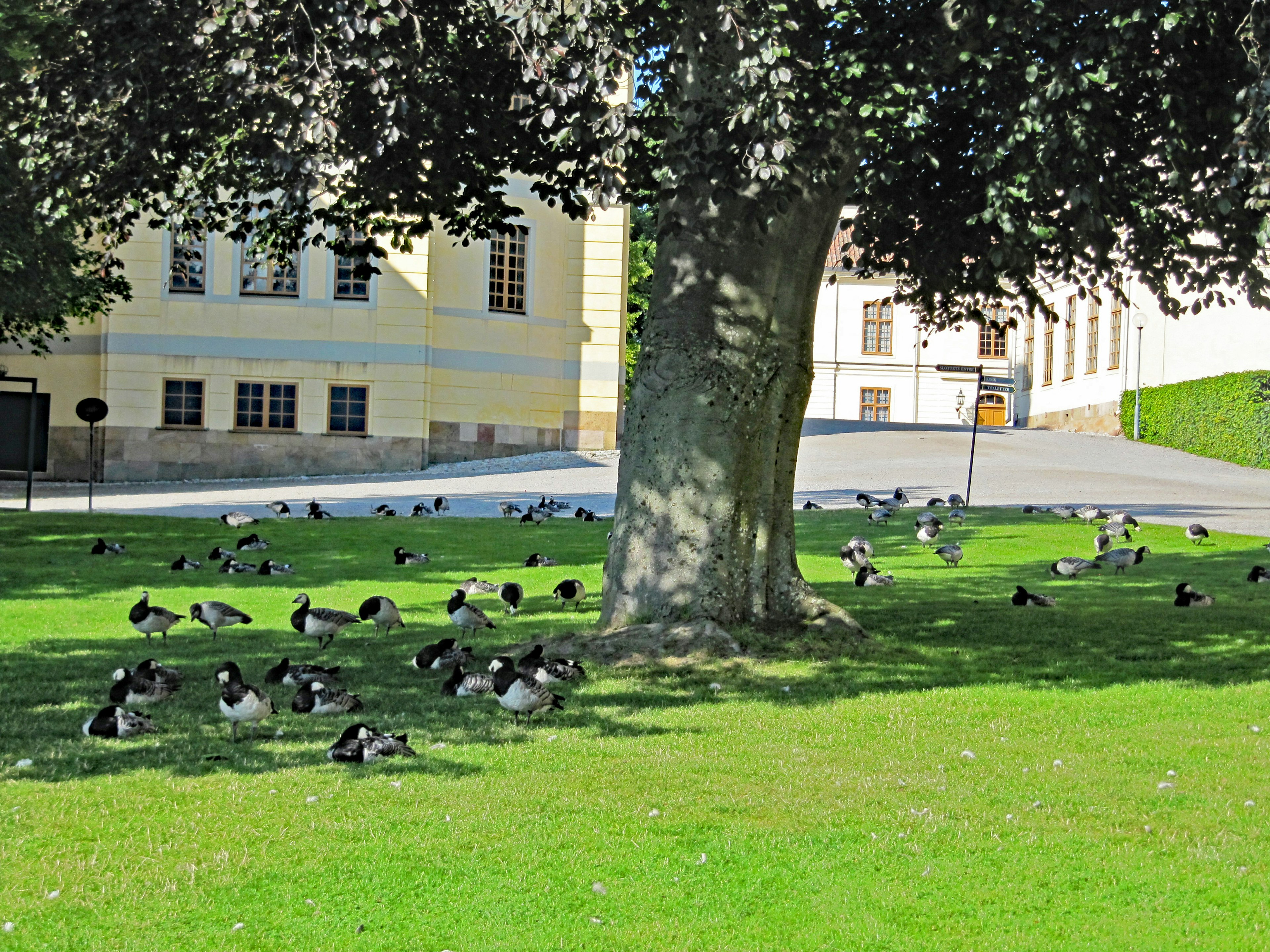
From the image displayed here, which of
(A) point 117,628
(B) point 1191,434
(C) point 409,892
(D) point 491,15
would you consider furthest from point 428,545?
(B) point 1191,434

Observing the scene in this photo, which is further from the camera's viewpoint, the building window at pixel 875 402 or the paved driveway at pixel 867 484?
the building window at pixel 875 402

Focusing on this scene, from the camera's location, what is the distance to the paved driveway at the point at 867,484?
28.9 m

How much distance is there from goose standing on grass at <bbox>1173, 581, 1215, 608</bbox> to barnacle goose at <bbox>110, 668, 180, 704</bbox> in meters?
10.7

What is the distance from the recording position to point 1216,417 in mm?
43125

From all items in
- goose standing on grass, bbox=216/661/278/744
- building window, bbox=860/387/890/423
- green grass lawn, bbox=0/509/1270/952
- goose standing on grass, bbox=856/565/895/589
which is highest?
building window, bbox=860/387/890/423

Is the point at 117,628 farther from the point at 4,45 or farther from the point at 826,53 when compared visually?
the point at 826,53

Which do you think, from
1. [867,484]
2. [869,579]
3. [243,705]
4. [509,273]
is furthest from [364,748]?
[509,273]

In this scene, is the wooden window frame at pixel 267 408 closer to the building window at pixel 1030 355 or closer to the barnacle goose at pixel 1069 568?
the barnacle goose at pixel 1069 568

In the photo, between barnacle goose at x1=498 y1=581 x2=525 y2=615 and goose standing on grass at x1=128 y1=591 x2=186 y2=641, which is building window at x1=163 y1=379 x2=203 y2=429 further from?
goose standing on grass at x1=128 y1=591 x2=186 y2=641

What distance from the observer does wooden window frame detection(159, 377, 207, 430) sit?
1471 inches

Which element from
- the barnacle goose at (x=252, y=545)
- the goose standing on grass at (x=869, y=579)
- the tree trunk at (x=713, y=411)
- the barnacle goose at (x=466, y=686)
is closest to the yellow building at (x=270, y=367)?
the barnacle goose at (x=252, y=545)

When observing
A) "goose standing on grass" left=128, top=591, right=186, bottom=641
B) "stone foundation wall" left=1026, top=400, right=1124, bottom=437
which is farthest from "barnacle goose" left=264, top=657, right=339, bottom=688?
"stone foundation wall" left=1026, top=400, right=1124, bottom=437

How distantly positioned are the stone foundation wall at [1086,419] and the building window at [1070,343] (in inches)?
67.1

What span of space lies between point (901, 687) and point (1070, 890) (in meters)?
4.82
